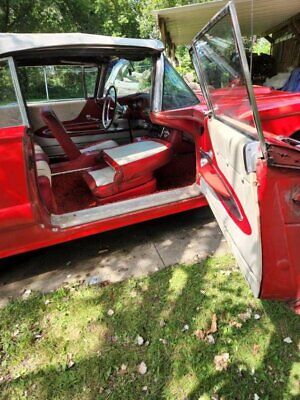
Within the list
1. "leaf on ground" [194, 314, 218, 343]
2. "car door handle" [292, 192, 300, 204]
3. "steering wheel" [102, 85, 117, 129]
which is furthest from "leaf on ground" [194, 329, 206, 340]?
"steering wheel" [102, 85, 117, 129]

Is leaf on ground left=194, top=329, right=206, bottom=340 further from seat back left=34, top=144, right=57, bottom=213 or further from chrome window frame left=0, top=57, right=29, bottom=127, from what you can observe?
chrome window frame left=0, top=57, right=29, bottom=127

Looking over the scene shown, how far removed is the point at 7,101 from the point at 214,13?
6071mm

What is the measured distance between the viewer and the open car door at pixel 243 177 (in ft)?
5.26

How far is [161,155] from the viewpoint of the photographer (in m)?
3.30

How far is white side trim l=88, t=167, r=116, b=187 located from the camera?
3.13 meters

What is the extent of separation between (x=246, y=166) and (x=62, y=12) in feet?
57.4

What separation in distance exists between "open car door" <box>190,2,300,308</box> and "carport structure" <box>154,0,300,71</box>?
12.2 feet

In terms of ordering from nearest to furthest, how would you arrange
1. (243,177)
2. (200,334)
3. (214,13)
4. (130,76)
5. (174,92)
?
(243,177), (200,334), (174,92), (130,76), (214,13)

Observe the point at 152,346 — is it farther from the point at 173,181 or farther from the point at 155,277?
the point at 173,181

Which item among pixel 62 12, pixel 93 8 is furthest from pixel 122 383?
pixel 93 8

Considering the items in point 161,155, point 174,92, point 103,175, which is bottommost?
point 103,175

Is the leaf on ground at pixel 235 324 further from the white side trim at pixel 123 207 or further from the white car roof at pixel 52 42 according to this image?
the white car roof at pixel 52 42

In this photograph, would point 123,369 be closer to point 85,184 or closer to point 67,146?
point 85,184

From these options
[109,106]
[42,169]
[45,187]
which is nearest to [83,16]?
[109,106]
